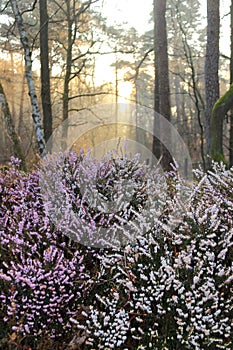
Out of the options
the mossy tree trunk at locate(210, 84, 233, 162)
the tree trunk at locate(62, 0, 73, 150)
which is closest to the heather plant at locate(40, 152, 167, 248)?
the mossy tree trunk at locate(210, 84, 233, 162)

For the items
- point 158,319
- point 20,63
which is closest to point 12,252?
point 158,319

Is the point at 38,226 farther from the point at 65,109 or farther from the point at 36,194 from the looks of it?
the point at 65,109

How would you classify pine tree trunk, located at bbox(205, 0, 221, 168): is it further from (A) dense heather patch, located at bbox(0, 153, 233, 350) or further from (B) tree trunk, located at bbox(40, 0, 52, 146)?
(A) dense heather patch, located at bbox(0, 153, 233, 350)

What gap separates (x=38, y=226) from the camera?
455 centimetres

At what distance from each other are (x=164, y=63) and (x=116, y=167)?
Result: 20.3 feet

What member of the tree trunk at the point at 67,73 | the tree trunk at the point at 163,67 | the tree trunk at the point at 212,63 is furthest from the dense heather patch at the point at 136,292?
the tree trunk at the point at 67,73

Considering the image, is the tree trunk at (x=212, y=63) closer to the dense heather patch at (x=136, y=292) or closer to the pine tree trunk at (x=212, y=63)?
the pine tree trunk at (x=212, y=63)

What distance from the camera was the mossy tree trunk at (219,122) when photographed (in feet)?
27.5

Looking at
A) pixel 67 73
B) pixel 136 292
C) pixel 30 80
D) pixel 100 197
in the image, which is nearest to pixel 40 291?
pixel 136 292

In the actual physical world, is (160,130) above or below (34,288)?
above

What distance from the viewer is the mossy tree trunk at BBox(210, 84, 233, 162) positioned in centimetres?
839

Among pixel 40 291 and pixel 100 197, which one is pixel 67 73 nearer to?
pixel 100 197

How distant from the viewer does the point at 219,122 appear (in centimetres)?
846

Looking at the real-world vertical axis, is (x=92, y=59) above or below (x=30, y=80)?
above
